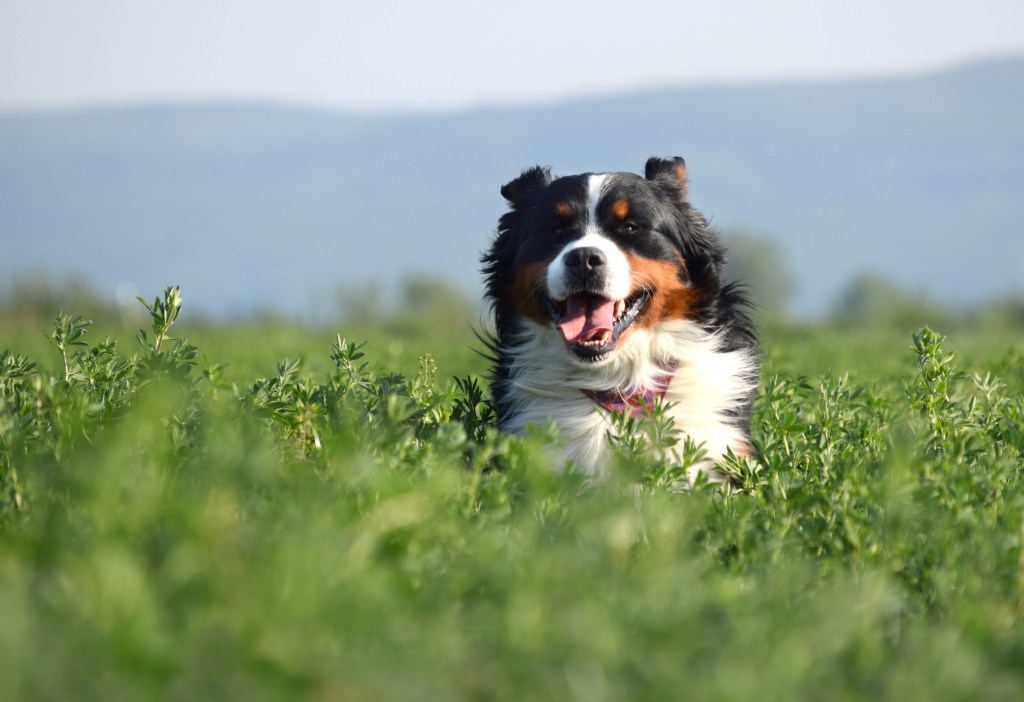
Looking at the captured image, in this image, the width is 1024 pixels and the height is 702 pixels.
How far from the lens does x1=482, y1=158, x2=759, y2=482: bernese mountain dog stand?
5.50 m

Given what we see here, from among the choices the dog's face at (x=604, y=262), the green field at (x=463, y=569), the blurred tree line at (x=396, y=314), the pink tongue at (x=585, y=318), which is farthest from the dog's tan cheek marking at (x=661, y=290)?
the blurred tree line at (x=396, y=314)

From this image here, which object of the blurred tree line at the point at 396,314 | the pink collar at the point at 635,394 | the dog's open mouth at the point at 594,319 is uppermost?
the dog's open mouth at the point at 594,319

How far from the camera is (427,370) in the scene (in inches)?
216

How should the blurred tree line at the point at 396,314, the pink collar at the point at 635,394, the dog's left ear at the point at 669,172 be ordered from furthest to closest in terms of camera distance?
the blurred tree line at the point at 396,314 < the dog's left ear at the point at 669,172 < the pink collar at the point at 635,394

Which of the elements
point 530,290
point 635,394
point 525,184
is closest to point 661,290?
point 635,394

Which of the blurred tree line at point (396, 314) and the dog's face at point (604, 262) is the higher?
the dog's face at point (604, 262)

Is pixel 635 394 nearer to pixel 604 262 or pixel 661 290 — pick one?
pixel 661 290

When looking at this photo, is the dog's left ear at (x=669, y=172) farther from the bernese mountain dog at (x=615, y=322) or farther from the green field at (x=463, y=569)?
the green field at (x=463, y=569)

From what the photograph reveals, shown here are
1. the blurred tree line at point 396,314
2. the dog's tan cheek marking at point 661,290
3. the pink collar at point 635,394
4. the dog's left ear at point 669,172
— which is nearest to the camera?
the pink collar at point 635,394

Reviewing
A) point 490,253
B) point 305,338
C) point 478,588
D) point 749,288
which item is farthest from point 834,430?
point 305,338

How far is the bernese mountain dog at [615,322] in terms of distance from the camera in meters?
5.50

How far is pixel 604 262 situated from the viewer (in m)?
5.46

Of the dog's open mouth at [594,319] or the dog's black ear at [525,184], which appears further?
the dog's black ear at [525,184]

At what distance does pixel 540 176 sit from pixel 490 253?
52 cm
